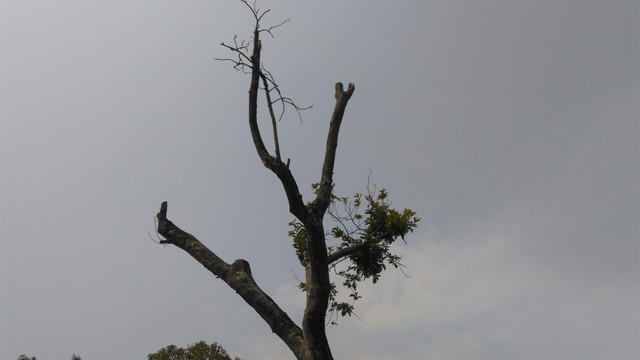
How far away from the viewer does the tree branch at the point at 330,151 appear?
245 inches

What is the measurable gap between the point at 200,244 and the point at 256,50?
3.22 m

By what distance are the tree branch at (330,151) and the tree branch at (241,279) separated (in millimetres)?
1510

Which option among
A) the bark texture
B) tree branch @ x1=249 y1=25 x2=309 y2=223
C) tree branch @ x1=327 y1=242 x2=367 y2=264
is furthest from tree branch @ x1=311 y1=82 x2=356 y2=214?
tree branch @ x1=327 y1=242 x2=367 y2=264

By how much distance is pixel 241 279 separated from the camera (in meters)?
6.29

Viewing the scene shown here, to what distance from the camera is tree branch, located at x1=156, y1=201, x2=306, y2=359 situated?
5871 mm

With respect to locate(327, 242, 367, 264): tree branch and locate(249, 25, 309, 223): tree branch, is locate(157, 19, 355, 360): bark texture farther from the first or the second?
locate(327, 242, 367, 264): tree branch

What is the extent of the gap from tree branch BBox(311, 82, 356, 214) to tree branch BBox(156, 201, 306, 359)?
1.51 m

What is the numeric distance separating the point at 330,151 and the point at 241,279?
8.12ft

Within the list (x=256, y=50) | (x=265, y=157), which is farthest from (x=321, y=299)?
(x=256, y=50)

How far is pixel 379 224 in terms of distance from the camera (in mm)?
8938

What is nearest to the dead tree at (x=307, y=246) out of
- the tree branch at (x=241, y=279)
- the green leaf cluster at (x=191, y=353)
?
the tree branch at (x=241, y=279)

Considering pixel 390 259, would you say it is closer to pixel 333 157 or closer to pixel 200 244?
pixel 333 157

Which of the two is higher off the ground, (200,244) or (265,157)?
(265,157)

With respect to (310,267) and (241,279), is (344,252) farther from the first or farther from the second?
(241,279)
